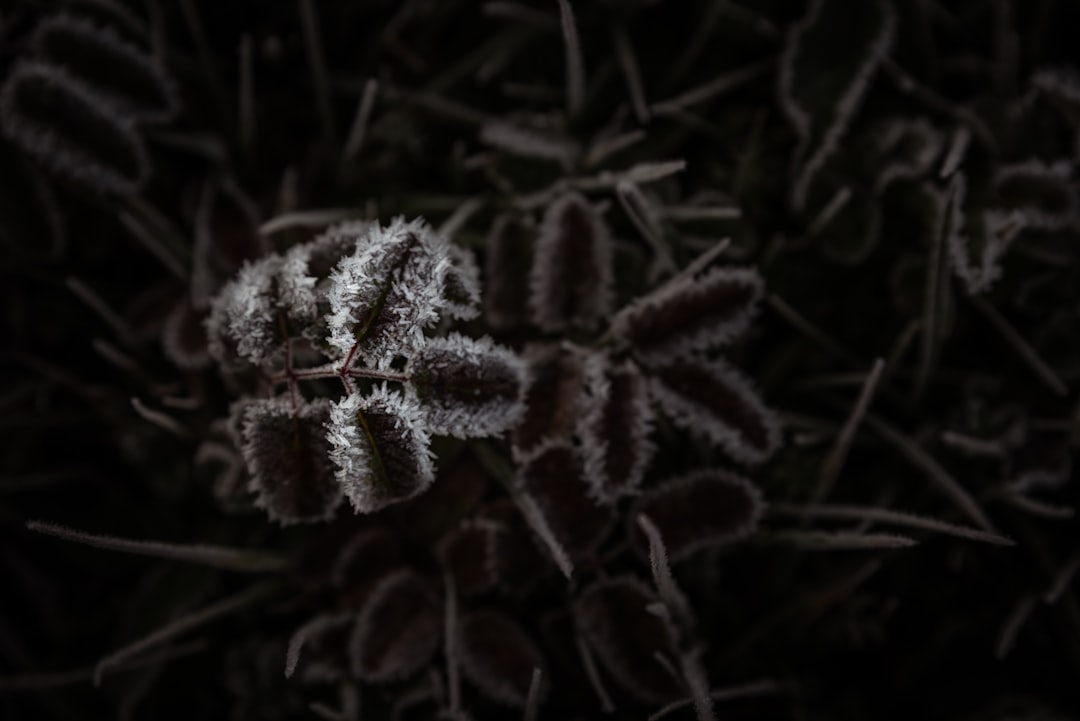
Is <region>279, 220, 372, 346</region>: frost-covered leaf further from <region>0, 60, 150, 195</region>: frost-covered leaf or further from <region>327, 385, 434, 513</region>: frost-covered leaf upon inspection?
<region>0, 60, 150, 195</region>: frost-covered leaf

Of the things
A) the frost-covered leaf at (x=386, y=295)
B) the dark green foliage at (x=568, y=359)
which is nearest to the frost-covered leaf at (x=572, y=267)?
the dark green foliage at (x=568, y=359)

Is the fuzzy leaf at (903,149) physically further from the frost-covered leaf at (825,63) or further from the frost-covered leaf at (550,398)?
the frost-covered leaf at (550,398)

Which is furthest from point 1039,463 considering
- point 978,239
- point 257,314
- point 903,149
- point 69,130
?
point 69,130

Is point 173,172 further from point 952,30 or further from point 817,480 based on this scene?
point 952,30

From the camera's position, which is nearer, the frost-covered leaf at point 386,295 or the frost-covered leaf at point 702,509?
the frost-covered leaf at point 386,295

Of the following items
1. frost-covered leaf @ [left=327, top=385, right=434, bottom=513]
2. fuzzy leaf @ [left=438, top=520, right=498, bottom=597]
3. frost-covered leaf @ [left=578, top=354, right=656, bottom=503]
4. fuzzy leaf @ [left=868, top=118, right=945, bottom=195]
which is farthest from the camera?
fuzzy leaf @ [left=868, top=118, right=945, bottom=195]

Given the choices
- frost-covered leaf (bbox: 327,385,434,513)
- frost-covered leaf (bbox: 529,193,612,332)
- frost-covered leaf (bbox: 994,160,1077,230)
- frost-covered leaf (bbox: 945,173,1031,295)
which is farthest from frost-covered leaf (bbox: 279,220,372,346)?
frost-covered leaf (bbox: 994,160,1077,230)

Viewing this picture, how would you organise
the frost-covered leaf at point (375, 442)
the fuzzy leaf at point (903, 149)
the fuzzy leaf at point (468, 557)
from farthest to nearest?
the fuzzy leaf at point (903, 149) → the fuzzy leaf at point (468, 557) → the frost-covered leaf at point (375, 442)
